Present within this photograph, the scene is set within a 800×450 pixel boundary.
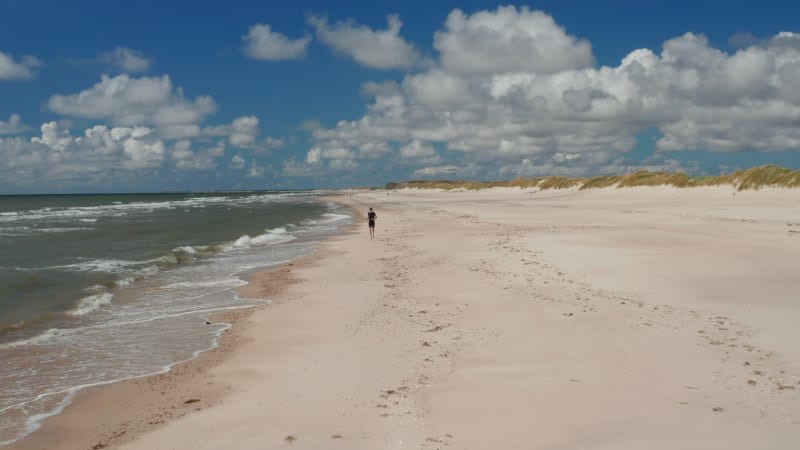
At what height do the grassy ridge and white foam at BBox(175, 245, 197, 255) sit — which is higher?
the grassy ridge

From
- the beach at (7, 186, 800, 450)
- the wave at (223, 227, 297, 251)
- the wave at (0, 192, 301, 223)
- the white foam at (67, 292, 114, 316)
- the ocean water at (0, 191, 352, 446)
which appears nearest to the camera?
the beach at (7, 186, 800, 450)

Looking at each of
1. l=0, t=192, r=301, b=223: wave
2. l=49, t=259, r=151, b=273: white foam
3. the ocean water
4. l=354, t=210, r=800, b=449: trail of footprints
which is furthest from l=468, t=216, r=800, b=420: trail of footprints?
l=0, t=192, r=301, b=223: wave

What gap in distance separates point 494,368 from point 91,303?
11.5 m

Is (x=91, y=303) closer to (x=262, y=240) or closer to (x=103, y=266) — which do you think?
(x=103, y=266)

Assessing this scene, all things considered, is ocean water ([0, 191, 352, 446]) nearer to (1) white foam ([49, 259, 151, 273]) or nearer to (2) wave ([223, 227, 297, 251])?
(1) white foam ([49, 259, 151, 273])

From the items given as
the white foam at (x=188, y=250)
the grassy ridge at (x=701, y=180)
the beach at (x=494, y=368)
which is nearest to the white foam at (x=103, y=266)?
the white foam at (x=188, y=250)

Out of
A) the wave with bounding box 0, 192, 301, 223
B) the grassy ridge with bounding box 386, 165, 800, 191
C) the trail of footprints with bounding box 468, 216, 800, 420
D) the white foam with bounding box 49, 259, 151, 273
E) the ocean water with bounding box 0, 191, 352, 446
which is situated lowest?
the ocean water with bounding box 0, 191, 352, 446

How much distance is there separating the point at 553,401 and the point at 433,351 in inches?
104

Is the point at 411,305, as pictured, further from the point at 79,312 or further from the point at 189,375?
the point at 79,312

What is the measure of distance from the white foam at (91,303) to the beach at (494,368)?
3.62m

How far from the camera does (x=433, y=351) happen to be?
8562 mm

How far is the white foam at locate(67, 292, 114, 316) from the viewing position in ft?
42.4

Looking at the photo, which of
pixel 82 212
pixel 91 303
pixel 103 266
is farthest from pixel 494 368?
pixel 82 212

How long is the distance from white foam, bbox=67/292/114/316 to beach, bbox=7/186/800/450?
3.62 m
